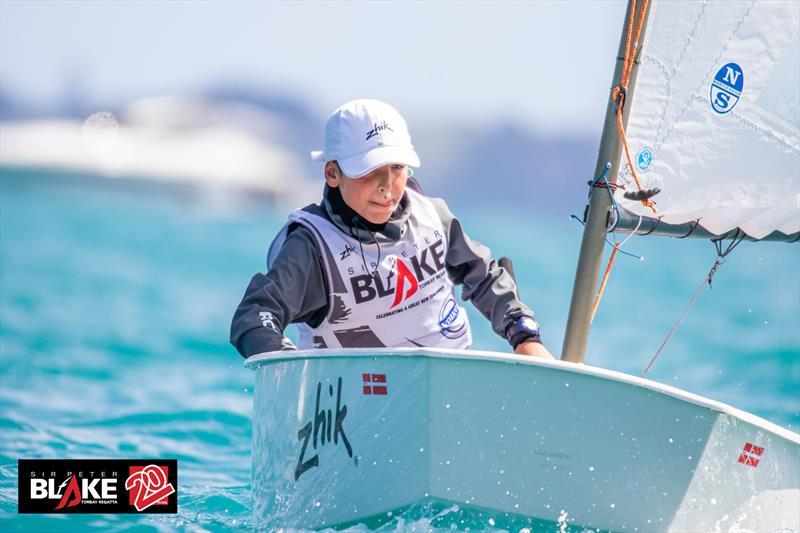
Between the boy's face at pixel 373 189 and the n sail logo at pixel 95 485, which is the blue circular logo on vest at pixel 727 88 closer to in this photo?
the boy's face at pixel 373 189

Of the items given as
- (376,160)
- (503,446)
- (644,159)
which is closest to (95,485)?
(376,160)

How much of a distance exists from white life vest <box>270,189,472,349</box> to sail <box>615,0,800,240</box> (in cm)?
62

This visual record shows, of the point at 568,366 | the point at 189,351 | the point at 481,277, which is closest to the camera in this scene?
the point at 568,366

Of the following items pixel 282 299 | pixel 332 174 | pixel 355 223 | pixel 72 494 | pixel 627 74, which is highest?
pixel 627 74

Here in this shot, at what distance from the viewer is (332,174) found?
3.32 m

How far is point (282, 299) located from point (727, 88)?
1519 millimetres

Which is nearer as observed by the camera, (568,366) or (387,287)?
(568,366)

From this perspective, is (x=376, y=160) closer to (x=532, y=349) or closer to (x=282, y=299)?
(x=282, y=299)

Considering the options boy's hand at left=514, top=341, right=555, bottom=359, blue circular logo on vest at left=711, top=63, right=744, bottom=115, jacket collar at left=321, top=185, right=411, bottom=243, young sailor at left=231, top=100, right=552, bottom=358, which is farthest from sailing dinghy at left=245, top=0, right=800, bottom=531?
blue circular logo on vest at left=711, top=63, right=744, bottom=115

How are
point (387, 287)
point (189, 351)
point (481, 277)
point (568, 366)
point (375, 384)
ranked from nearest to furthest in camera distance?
point (568, 366)
point (375, 384)
point (387, 287)
point (481, 277)
point (189, 351)

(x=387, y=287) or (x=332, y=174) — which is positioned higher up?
(x=332, y=174)

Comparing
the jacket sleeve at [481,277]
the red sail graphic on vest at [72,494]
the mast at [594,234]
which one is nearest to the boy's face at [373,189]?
the jacket sleeve at [481,277]

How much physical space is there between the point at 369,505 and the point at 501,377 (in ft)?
1.50

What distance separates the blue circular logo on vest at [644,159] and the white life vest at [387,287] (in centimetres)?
64
